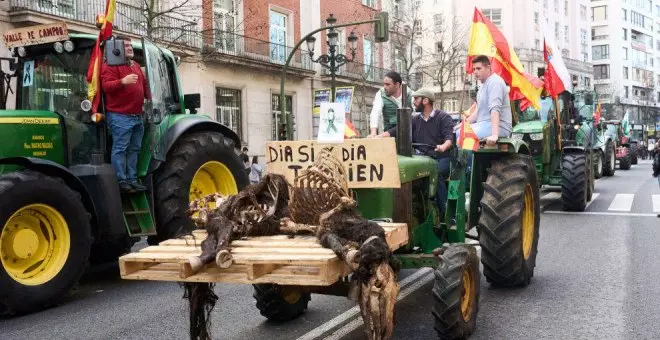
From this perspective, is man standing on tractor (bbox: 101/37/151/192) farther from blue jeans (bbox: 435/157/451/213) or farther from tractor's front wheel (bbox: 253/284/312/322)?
blue jeans (bbox: 435/157/451/213)

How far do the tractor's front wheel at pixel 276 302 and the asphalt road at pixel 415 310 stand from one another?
0.08m

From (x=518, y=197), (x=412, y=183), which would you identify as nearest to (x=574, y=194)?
(x=518, y=197)

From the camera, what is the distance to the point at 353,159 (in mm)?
5059

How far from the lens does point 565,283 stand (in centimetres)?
712

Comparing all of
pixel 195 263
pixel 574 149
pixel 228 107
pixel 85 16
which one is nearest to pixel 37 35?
pixel 195 263

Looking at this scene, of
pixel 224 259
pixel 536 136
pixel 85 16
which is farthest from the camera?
pixel 85 16

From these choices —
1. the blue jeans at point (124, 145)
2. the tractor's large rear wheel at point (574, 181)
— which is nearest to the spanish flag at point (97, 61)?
the blue jeans at point (124, 145)

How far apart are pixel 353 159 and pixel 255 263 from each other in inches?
61.4

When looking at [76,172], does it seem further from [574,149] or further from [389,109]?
[574,149]

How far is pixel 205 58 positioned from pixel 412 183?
760 inches

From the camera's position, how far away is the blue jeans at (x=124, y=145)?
7.18 m

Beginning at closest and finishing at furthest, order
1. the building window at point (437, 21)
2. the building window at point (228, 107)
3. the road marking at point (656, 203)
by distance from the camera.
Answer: the road marking at point (656, 203)
the building window at point (228, 107)
the building window at point (437, 21)

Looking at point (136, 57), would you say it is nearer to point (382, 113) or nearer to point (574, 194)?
point (382, 113)

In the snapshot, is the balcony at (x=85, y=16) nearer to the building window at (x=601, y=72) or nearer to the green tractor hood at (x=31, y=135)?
the green tractor hood at (x=31, y=135)
